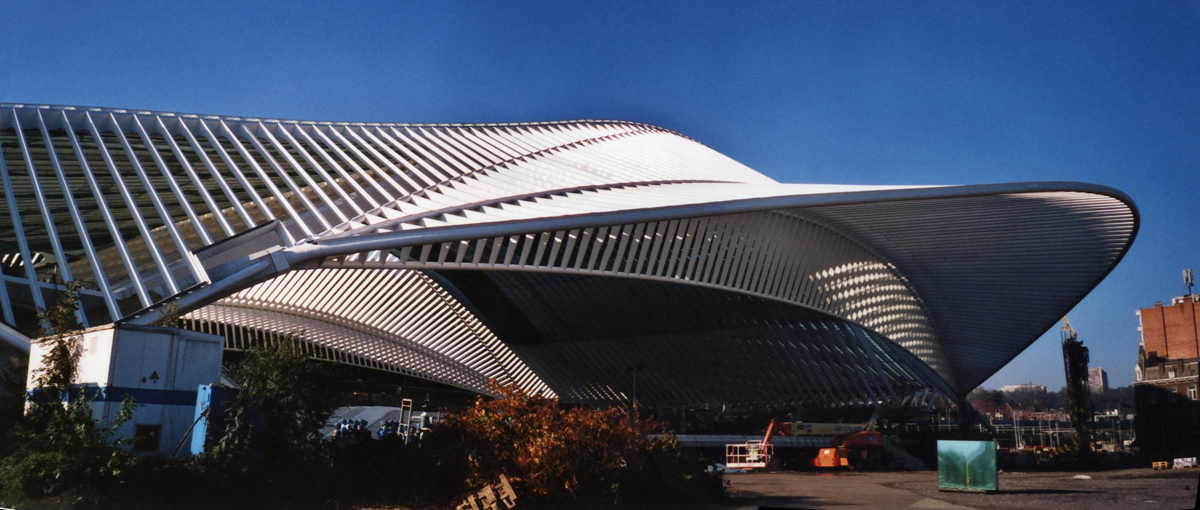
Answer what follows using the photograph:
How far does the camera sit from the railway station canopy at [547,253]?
60.8ft

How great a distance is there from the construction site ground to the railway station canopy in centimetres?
728

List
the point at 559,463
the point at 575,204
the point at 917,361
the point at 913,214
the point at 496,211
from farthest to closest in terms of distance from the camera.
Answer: the point at 917,361 < the point at 913,214 < the point at 575,204 < the point at 496,211 < the point at 559,463

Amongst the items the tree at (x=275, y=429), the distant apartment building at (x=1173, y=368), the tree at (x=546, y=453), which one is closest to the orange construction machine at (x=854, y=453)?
the distant apartment building at (x=1173, y=368)

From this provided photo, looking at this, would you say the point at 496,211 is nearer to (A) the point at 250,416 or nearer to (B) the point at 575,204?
(B) the point at 575,204

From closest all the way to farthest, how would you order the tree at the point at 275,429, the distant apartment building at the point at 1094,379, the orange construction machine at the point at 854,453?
the tree at the point at 275,429
the orange construction machine at the point at 854,453
the distant apartment building at the point at 1094,379

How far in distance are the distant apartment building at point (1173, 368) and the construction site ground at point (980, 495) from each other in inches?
59.5

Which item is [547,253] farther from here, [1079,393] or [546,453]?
[1079,393]

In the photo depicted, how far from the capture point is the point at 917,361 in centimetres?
4156

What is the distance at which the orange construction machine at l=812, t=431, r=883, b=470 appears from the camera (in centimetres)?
3194

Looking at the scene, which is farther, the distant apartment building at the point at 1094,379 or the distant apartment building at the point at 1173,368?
the distant apartment building at the point at 1094,379

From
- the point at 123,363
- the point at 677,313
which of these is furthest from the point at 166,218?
the point at 677,313

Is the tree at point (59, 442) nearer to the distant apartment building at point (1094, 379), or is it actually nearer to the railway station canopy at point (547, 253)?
the railway station canopy at point (547, 253)

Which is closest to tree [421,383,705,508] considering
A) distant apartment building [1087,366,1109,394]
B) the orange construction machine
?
the orange construction machine

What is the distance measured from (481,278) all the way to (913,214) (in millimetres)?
15626
